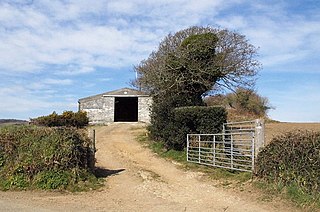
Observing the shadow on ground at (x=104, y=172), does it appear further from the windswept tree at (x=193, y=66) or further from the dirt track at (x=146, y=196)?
the windswept tree at (x=193, y=66)

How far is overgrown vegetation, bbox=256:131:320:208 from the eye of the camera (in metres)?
8.88

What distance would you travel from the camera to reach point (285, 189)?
932 centimetres

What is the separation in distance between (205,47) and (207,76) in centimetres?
163

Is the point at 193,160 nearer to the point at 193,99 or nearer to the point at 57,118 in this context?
the point at 193,99

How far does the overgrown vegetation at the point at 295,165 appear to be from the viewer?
8.88 m

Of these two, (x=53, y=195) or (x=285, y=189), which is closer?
(x=285, y=189)

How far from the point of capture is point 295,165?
9531 mm

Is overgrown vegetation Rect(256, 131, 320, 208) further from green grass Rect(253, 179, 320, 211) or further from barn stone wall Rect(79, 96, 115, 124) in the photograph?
barn stone wall Rect(79, 96, 115, 124)

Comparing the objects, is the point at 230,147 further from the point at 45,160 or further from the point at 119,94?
the point at 119,94

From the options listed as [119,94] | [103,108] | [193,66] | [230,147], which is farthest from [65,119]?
[230,147]

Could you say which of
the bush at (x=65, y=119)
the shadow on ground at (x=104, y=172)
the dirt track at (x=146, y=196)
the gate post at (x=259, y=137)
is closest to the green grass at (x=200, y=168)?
the dirt track at (x=146, y=196)

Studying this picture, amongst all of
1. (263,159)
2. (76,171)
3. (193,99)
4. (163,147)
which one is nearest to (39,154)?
(76,171)

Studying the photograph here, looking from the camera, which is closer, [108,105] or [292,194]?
[292,194]

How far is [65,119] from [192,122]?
15.2m
